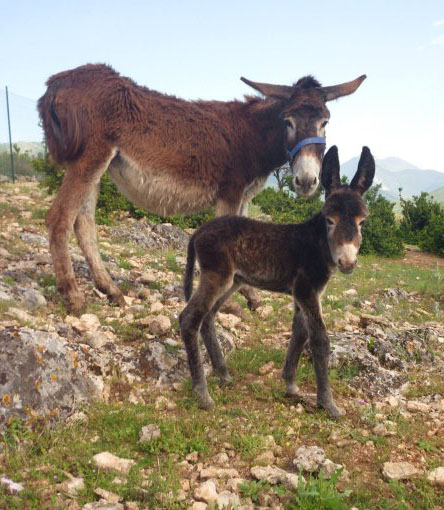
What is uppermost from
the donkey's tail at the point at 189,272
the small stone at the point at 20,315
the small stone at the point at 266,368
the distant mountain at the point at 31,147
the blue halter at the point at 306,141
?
the distant mountain at the point at 31,147

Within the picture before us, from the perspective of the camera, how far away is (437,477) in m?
3.14

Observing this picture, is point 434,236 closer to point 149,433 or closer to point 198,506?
point 149,433

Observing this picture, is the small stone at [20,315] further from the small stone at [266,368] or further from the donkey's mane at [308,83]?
the donkey's mane at [308,83]

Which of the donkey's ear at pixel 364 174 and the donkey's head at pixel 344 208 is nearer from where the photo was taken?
the donkey's head at pixel 344 208

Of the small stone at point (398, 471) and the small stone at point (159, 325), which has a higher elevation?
the small stone at point (159, 325)

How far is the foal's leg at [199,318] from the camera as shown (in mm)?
4016

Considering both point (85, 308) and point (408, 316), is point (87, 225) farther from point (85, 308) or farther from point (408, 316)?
point (408, 316)

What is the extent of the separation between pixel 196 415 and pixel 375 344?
253cm

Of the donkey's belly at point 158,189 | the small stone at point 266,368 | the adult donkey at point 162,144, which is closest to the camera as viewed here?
the small stone at point 266,368

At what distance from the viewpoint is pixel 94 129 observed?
18.1 feet

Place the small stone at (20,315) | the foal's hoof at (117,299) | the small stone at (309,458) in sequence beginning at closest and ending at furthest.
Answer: the small stone at (309,458) < the small stone at (20,315) < the foal's hoof at (117,299)

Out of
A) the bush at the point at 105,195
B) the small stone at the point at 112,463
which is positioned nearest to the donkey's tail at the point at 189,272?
the small stone at the point at 112,463

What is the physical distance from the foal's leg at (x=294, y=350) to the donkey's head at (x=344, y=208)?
837mm

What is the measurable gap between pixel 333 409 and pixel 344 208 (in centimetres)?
172
